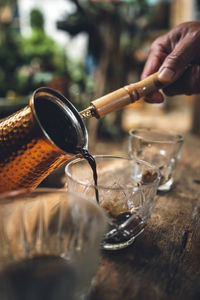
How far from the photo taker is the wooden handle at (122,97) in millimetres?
712

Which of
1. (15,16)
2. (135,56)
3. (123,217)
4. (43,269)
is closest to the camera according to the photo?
(43,269)

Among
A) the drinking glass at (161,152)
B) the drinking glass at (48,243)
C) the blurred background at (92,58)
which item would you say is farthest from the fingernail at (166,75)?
the blurred background at (92,58)

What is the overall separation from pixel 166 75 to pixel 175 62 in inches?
2.9

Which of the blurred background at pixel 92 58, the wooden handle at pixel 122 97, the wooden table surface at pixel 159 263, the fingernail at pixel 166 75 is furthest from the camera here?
the blurred background at pixel 92 58

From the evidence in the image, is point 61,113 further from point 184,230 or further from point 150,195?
point 184,230

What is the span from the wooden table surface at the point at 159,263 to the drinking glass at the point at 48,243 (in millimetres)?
72

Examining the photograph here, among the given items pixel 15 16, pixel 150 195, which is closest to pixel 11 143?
pixel 150 195

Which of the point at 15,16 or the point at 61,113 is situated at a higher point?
the point at 15,16

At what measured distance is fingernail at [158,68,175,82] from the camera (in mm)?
814

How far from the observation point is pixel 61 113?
2.18ft

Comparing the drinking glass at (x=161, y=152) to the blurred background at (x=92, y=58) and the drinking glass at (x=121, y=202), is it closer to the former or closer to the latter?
the drinking glass at (x=121, y=202)

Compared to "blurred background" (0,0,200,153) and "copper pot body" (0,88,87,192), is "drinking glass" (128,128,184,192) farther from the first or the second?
"blurred background" (0,0,200,153)

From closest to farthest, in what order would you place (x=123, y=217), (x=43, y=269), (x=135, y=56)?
(x=43, y=269), (x=123, y=217), (x=135, y=56)

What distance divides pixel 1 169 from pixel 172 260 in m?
0.40
